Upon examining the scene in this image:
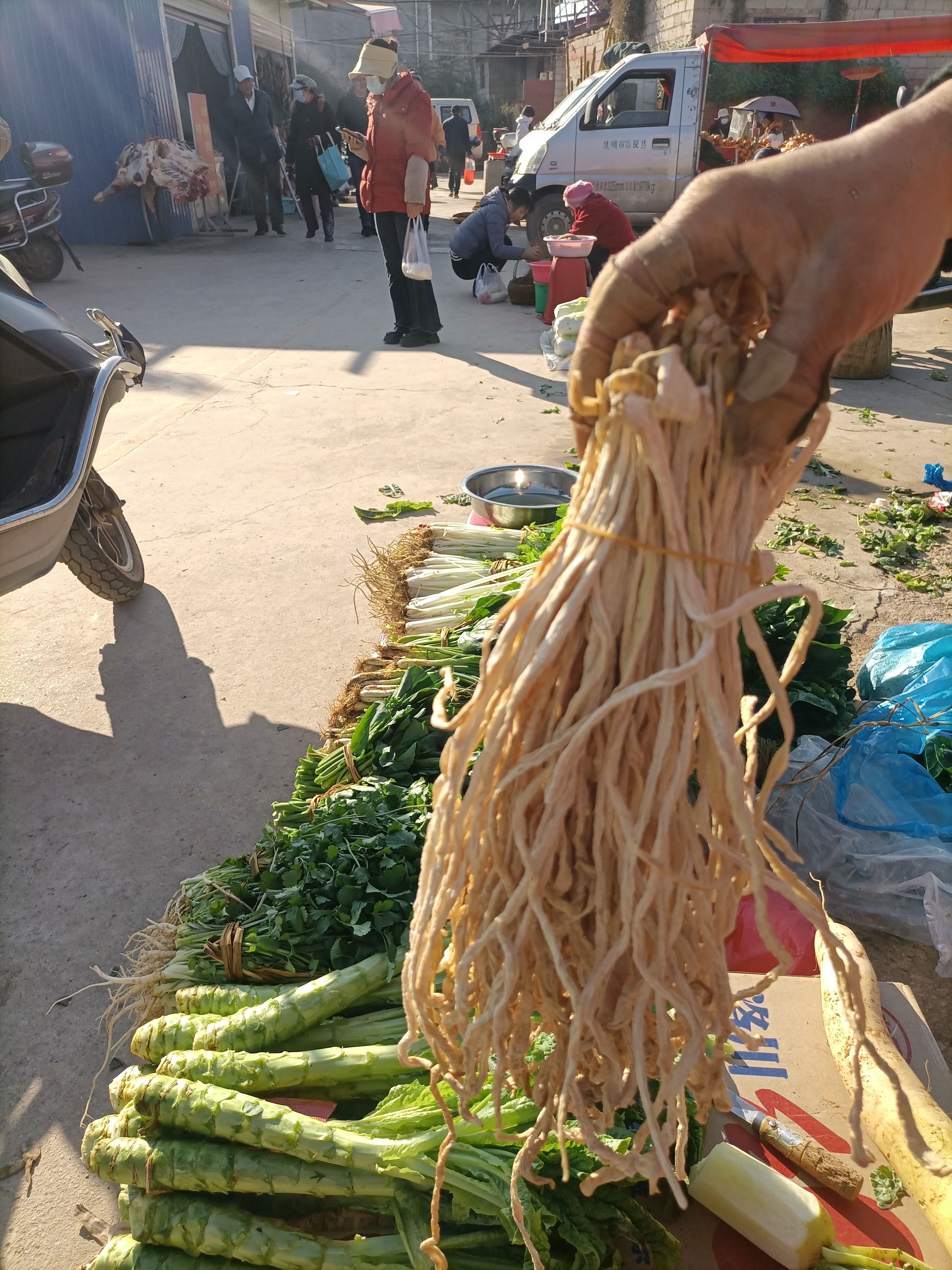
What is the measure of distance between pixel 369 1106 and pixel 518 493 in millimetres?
3280

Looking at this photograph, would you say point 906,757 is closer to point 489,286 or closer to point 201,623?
point 201,623

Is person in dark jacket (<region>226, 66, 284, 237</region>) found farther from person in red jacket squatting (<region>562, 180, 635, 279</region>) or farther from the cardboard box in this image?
the cardboard box

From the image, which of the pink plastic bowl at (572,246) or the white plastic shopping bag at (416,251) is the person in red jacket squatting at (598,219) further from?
the white plastic shopping bag at (416,251)

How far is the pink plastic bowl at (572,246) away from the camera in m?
8.52

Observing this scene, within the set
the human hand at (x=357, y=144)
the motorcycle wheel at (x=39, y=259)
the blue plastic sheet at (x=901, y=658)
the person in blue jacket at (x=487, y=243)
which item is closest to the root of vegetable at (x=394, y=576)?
the blue plastic sheet at (x=901, y=658)

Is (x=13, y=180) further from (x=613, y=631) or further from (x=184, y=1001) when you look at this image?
(x=613, y=631)

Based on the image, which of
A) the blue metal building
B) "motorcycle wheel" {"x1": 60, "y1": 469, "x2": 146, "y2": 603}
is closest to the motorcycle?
"motorcycle wheel" {"x1": 60, "y1": 469, "x2": 146, "y2": 603}

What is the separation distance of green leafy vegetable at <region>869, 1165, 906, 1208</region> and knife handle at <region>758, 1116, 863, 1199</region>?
4cm

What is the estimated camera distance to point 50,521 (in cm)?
336

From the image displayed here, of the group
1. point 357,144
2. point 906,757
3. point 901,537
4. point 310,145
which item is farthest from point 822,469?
point 310,145

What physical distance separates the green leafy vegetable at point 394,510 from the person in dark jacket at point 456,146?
2012 centimetres

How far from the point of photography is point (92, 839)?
9.94 feet

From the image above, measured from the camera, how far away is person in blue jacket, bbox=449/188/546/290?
399 inches

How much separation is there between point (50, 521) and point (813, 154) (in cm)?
311
